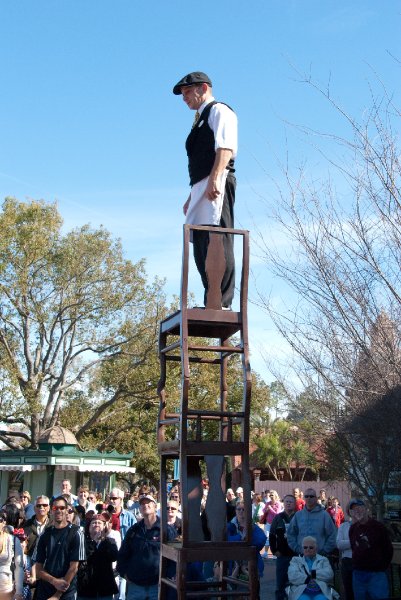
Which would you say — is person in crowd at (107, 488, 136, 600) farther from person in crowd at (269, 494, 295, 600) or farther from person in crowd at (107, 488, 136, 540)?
person in crowd at (269, 494, 295, 600)

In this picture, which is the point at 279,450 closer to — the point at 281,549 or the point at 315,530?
the point at 281,549

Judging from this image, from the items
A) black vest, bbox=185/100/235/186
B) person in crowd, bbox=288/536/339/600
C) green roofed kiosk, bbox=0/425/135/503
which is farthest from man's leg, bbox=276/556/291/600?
green roofed kiosk, bbox=0/425/135/503

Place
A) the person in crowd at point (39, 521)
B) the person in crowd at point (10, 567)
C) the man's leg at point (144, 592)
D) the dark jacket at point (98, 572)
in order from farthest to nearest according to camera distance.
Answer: the person in crowd at point (39, 521)
the dark jacket at point (98, 572)
the man's leg at point (144, 592)
the person in crowd at point (10, 567)

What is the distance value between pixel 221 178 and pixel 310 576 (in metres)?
4.64

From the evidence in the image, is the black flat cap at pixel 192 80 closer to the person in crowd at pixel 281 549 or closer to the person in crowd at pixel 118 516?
the person in crowd at pixel 281 549

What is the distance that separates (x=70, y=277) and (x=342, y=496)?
15051 millimetres

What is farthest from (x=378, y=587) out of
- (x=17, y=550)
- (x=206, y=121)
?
(x=206, y=121)

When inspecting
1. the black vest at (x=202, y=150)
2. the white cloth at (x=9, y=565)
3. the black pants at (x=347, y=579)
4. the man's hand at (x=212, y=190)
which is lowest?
the black pants at (x=347, y=579)

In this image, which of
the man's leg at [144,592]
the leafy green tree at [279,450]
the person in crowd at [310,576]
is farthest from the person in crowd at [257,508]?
the leafy green tree at [279,450]

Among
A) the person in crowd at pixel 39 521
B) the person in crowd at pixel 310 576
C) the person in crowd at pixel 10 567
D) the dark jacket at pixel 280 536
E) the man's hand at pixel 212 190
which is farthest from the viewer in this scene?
the dark jacket at pixel 280 536

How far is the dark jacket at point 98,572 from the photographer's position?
7.81m

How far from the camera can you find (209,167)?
5527 mm

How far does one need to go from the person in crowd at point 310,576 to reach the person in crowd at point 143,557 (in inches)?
63.9

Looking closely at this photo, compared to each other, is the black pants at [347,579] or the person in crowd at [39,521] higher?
the person in crowd at [39,521]
